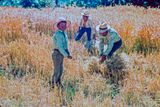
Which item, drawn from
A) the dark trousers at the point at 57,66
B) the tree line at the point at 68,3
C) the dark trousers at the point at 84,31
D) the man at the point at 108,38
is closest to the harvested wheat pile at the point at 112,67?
the man at the point at 108,38

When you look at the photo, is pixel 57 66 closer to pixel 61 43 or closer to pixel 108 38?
pixel 61 43

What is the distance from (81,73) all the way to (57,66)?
21.0 inches

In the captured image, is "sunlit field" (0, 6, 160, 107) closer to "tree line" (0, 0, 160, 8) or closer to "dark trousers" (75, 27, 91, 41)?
"dark trousers" (75, 27, 91, 41)

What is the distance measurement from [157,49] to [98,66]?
1.62m

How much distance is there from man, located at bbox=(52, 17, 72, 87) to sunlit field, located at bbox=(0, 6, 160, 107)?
174 mm

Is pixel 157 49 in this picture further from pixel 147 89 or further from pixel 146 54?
pixel 147 89

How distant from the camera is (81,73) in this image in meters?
6.19

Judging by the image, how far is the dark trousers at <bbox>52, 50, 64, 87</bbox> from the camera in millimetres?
5746

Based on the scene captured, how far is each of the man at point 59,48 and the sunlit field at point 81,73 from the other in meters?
0.17

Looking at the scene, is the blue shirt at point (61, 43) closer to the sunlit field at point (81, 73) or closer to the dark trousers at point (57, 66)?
the dark trousers at point (57, 66)

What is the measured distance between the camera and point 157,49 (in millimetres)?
7586

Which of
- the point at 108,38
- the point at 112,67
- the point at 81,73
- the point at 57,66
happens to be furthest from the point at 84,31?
the point at 57,66

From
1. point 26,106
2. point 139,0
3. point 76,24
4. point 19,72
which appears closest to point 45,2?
point 139,0

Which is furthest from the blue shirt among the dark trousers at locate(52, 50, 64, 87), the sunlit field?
the sunlit field
